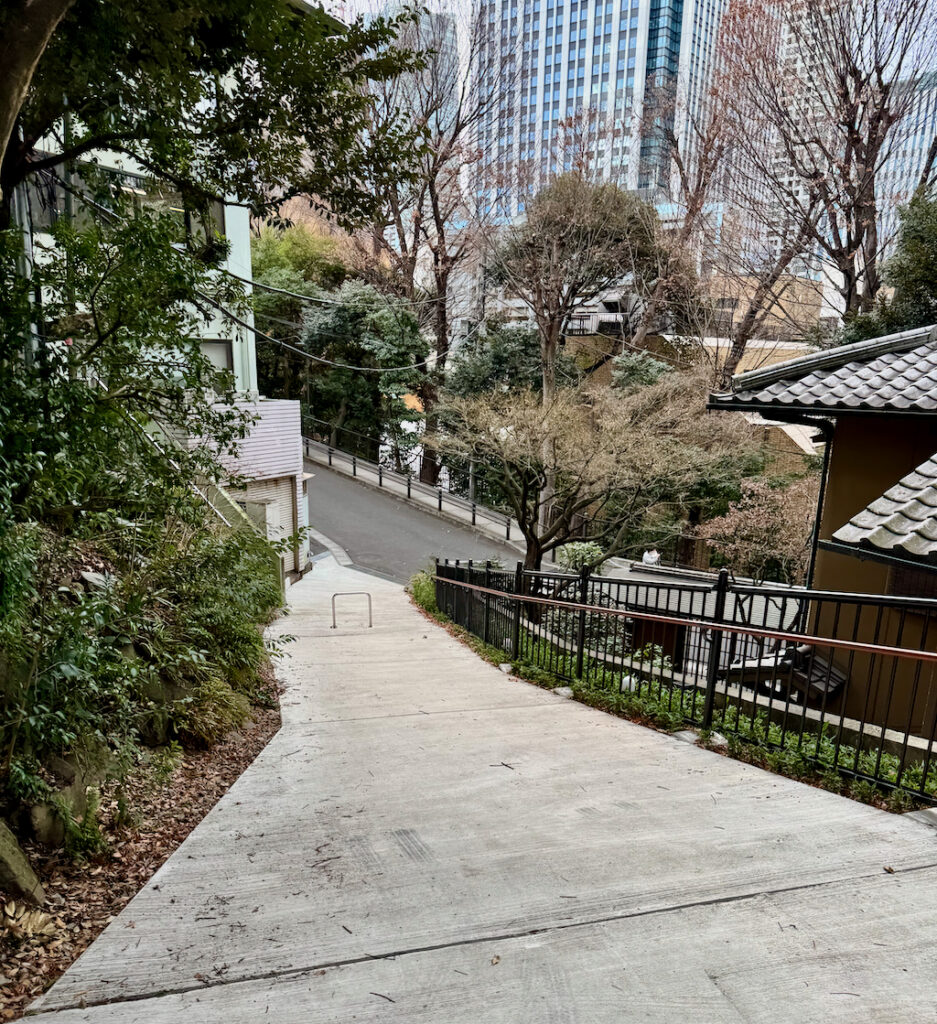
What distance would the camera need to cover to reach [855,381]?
18.5 feet

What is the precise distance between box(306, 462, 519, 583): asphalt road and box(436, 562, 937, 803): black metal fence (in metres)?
8.97

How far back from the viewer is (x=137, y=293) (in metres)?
3.34

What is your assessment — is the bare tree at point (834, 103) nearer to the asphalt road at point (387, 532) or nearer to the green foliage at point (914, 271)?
the green foliage at point (914, 271)

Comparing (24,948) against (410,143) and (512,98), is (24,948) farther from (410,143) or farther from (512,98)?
(512,98)

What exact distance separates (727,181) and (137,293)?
1819cm

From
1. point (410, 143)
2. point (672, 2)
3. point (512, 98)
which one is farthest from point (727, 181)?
point (410, 143)

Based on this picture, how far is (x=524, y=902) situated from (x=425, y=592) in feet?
34.0

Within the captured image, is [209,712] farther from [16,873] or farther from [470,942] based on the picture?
[470,942]

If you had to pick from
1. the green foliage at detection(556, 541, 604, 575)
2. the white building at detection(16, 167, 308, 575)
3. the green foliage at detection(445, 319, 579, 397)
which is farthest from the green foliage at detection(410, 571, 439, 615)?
the green foliage at detection(445, 319, 579, 397)

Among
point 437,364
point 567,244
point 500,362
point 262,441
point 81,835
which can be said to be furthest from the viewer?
point 437,364

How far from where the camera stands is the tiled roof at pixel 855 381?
16.9 feet

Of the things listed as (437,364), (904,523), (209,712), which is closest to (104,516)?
(209,712)

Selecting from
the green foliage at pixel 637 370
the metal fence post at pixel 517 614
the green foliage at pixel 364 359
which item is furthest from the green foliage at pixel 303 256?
the metal fence post at pixel 517 614

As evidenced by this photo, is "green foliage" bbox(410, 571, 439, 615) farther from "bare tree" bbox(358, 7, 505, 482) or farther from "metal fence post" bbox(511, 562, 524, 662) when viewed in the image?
"bare tree" bbox(358, 7, 505, 482)
